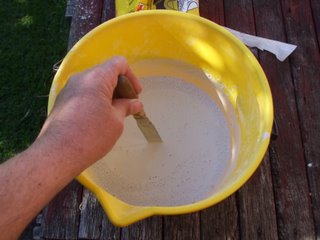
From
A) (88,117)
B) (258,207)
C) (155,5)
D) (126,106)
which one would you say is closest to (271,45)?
(155,5)

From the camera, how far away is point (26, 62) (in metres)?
1.50

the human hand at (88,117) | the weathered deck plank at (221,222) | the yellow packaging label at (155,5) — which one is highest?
the human hand at (88,117)

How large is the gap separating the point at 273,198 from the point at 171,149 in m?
0.30

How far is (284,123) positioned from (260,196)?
0.22 metres

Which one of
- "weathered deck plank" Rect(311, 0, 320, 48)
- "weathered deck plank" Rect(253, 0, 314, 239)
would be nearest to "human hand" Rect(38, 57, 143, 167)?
"weathered deck plank" Rect(253, 0, 314, 239)

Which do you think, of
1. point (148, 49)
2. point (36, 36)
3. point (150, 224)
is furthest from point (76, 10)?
point (150, 224)

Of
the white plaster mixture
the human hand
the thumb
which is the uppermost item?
the human hand

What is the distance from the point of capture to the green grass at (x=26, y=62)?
1391 mm

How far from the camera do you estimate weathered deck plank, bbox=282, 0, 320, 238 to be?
3.27 feet

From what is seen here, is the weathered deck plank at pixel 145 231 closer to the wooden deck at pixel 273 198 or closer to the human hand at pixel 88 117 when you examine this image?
the wooden deck at pixel 273 198

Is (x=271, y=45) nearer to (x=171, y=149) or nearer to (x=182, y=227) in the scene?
(x=171, y=149)

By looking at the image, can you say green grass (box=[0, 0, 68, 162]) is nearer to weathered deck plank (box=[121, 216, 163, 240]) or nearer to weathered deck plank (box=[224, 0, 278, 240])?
weathered deck plank (box=[121, 216, 163, 240])

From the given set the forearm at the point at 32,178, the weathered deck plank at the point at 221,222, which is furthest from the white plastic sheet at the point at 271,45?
the forearm at the point at 32,178

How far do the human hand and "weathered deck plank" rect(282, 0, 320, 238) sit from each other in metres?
0.56
